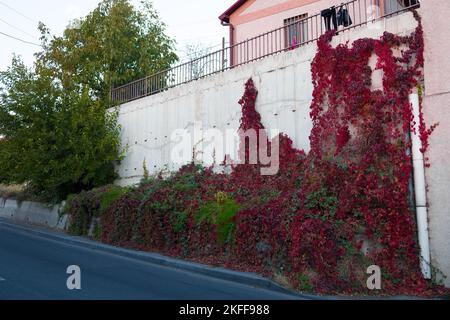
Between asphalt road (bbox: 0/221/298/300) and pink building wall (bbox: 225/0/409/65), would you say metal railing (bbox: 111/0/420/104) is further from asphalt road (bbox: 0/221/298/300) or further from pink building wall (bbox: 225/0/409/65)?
asphalt road (bbox: 0/221/298/300)

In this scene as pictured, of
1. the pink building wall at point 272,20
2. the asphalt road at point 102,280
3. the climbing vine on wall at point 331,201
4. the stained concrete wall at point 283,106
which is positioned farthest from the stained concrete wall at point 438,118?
the pink building wall at point 272,20

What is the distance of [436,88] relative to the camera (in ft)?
27.7

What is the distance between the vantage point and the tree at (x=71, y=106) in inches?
629

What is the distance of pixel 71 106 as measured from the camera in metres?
16.5

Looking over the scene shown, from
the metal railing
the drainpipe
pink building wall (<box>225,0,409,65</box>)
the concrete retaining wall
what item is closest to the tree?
the concrete retaining wall

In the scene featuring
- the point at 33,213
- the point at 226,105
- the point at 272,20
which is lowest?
the point at 33,213

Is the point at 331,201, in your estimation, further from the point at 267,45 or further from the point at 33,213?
the point at 33,213

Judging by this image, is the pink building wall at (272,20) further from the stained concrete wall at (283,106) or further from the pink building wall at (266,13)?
the stained concrete wall at (283,106)

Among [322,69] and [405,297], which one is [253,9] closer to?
[322,69]

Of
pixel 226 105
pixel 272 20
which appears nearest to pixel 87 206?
pixel 226 105

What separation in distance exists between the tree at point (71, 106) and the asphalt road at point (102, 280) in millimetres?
5069

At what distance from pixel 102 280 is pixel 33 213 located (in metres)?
12.0
